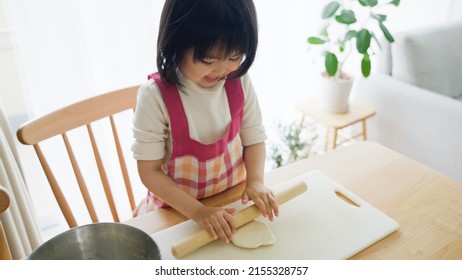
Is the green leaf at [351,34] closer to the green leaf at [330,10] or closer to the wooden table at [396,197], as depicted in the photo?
the green leaf at [330,10]

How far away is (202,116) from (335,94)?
0.99 metres

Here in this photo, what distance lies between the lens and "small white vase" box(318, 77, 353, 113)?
5.10 ft

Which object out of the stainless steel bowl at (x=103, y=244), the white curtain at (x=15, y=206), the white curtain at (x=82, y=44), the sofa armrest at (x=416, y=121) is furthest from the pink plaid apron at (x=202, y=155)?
the sofa armrest at (x=416, y=121)

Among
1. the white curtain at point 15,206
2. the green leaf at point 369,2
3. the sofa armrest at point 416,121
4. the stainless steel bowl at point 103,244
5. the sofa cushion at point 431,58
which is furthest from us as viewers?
the sofa cushion at point 431,58

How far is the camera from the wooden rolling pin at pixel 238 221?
1.87 ft

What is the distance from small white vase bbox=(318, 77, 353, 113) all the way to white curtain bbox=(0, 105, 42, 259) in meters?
1.24

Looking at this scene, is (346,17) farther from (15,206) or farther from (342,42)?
(15,206)

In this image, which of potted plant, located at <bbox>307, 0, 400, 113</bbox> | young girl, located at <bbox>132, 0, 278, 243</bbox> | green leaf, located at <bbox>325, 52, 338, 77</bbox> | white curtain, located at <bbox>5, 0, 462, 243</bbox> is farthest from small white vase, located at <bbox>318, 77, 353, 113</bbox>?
young girl, located at <bbox>132, 0, 278, 243</bbox>

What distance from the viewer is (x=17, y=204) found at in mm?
910

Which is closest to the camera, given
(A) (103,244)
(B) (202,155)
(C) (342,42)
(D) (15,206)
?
(A) (103,244)

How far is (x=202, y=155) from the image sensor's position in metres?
0.74

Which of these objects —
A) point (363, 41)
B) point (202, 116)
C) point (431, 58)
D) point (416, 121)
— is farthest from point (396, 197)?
point (431, 58)

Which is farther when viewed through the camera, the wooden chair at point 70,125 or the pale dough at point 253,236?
the wooden chair at point 70,125

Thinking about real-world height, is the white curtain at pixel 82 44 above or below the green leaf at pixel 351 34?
above
